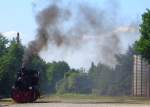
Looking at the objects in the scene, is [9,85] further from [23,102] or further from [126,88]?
[126,88]

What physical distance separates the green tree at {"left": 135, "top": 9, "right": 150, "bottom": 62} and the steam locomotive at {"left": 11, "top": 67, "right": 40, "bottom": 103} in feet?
49.5

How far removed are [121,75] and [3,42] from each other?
40707mm

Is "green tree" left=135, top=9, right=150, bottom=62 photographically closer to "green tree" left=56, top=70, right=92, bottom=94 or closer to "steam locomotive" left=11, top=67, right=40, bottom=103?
"steam locomotive" left=11, top=67, right=40, bottom=103

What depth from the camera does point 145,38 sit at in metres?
63.5

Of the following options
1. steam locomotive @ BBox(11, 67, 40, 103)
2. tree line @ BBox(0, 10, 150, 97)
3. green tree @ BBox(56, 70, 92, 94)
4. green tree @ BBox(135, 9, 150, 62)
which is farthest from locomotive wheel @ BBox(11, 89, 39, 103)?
green tree @ BBox(56, 70, 92, 94)

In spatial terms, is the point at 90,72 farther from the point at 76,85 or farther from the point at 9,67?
the point at 9,67

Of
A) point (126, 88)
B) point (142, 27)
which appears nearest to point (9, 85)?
point (142, 27)

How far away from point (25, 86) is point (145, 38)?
17487mm

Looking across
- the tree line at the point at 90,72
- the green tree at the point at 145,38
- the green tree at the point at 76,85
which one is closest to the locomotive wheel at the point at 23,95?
the tree line at the point at 90,72

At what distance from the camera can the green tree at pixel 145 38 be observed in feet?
205

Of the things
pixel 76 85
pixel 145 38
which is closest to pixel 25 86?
pixel 145 38

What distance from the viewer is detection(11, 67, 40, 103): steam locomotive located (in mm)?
53906

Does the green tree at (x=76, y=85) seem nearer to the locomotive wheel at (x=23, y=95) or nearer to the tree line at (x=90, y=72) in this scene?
the tree line at (x=90, y=72)

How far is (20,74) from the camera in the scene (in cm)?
5400
